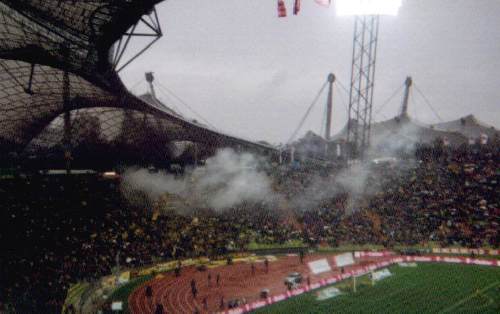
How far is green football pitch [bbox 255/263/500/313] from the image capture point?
23.9 m

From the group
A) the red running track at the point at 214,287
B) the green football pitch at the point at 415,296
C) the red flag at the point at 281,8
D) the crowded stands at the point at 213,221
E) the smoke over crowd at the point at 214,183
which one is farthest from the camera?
the smoke over crowd at the point at 214,183

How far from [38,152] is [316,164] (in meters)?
38.7

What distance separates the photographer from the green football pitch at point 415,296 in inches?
942

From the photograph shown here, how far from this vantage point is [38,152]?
48.2 meters

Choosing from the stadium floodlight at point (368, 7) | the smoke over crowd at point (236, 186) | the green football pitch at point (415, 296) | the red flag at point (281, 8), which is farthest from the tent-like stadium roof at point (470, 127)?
the red flag at point (281, 8)

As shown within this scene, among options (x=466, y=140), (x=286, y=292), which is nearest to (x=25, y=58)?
(x=286, y=292)

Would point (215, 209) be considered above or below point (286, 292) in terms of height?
above

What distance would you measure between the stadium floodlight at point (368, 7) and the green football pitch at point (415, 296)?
18596 mm

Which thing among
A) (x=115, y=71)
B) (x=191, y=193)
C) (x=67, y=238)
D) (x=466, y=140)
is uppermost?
(x=466, y=140)

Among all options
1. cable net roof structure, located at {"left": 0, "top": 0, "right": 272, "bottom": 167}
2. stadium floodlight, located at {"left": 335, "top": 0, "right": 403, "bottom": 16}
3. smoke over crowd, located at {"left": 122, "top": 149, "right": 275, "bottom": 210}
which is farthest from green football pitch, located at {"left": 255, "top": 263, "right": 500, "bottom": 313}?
smoke over crowd, located at {"left": 122, "top": 149, "right": 275, "bottom": 210}

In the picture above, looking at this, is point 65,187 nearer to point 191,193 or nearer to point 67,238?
point 67,238

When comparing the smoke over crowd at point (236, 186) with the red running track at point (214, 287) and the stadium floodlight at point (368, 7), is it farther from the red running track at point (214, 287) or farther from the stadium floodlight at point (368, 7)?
the stadium floodlight at point (368, 7)

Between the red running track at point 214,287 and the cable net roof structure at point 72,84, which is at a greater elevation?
the cable net roof structure at point 72,84

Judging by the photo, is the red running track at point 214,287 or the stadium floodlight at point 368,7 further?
the stadium floodlight at point 368,7
